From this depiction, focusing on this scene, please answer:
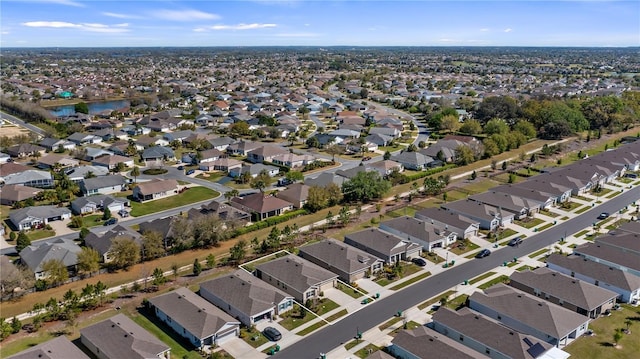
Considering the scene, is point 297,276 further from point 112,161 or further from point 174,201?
point 112,161

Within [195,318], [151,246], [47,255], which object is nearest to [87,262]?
[47,255]

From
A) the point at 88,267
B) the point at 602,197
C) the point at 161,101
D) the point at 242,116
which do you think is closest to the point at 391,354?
the point at 88,267

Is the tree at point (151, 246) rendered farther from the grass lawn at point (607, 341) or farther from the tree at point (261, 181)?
the grass lawn at point (607, 341)

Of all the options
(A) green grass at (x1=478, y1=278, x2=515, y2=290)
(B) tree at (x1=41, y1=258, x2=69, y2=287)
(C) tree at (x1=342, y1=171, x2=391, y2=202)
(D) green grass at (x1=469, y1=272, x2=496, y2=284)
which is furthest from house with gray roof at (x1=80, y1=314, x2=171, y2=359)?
(C) tree at (x1=342, y1=171, x2=391, y2=202)

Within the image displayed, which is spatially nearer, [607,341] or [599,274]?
[607,341]

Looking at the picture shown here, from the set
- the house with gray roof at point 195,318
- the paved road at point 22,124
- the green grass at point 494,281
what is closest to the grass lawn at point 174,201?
the house with gray roof at point 195,318
